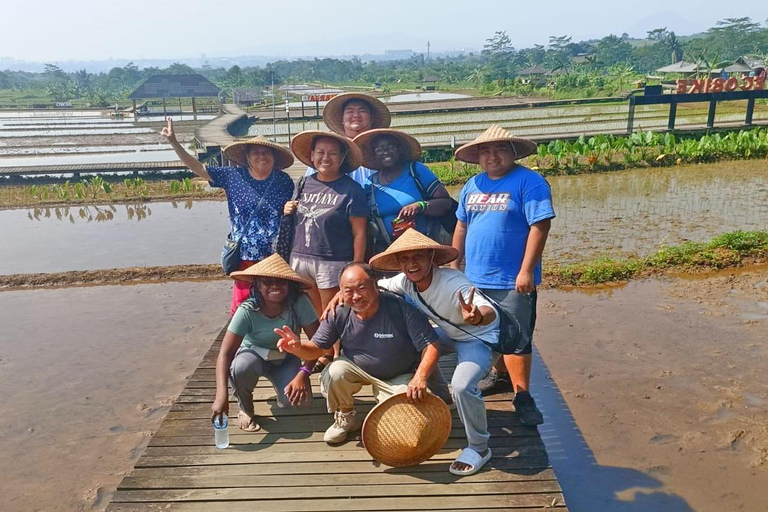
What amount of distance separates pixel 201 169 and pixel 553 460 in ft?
9.90

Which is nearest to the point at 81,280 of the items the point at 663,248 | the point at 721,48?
the point at 663,248

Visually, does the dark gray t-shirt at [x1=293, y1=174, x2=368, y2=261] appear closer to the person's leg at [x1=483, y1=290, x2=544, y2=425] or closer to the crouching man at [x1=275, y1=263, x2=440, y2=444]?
the crouching man at [x1=275, y1=263, x2=440, y2=444]

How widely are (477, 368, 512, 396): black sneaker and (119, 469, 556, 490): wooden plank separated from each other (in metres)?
0.87

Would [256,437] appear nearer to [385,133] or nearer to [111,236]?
[385,133]

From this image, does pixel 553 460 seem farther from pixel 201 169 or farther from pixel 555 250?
pixel 555 250

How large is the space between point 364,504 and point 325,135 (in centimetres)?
197

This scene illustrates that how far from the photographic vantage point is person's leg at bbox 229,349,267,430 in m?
3.44

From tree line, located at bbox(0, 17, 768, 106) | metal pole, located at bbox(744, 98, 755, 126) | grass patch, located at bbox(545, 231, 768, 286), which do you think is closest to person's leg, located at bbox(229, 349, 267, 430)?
grass patch, located at bbox(545, 231, 768, 286)

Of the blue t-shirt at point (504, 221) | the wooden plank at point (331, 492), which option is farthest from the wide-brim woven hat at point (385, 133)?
the wooden plank at point (331, 492)

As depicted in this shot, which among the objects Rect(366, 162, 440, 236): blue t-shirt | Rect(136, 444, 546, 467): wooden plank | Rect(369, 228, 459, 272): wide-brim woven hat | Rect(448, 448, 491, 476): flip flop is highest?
Rect(366, 162, 440, 236): blue t-shirt

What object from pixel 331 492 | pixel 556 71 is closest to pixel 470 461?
pixel 331 492

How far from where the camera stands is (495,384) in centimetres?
392

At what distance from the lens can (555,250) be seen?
8562mm

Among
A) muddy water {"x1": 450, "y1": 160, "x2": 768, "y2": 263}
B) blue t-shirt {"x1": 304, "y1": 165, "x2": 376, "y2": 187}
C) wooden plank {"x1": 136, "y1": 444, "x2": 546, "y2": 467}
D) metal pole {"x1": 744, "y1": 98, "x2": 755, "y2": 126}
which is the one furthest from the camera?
metal pole {"x1": 744, "y1": 98, "x2": 755, "y2": 126}
